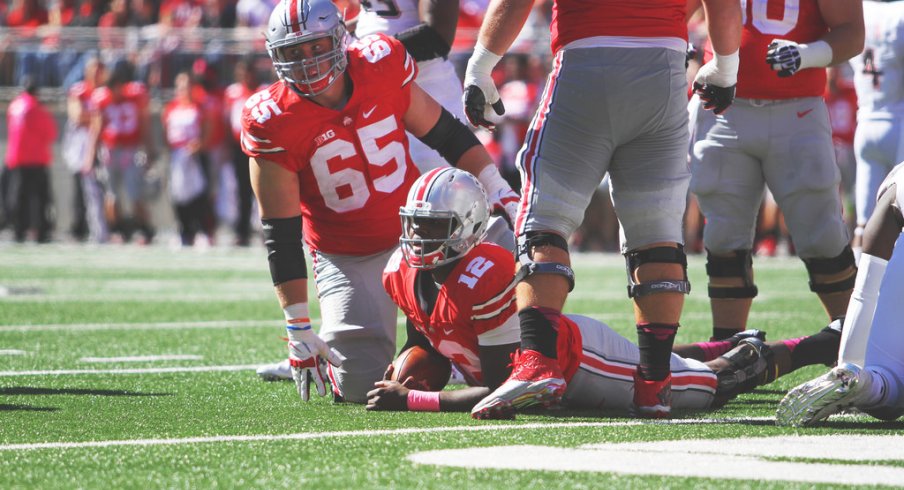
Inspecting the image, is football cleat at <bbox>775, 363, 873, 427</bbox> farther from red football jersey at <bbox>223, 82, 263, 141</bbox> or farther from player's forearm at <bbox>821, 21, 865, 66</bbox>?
red football jersey at <bbox>223, 82, 263, 141</bbox>

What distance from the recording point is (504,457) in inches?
127

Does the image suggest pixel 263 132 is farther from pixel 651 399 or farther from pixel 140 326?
pixel 140 326

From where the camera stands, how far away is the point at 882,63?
6.41 metres

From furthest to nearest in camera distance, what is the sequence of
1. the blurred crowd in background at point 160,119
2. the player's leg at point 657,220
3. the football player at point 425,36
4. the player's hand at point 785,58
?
the blurred crowd in background at point 160,119, the football player at point 425,36, the player's hand at point 785,58, the player's leg at point 657,220

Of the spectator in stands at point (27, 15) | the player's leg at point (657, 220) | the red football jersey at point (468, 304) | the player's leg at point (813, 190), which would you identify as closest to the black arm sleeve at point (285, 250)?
the red football jersey at point (468, 304)

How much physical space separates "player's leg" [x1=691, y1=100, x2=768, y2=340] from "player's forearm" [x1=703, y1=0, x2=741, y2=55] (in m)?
1.15

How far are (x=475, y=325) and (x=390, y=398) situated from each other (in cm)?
35

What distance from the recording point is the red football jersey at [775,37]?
516 centimetres

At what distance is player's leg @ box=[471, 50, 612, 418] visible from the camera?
4.02m

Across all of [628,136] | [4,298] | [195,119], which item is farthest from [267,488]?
[195,119]

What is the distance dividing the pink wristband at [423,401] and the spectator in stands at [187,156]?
10793 mm

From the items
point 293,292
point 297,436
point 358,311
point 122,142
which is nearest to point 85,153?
point 122,142

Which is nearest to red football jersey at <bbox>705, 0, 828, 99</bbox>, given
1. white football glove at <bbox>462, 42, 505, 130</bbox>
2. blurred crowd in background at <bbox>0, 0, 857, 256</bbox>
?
white football glove at <bbox>462, 42, 505, 130</bbox>

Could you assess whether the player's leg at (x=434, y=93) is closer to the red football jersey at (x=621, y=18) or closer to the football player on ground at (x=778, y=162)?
the football player on ground at (x=778, y=162)
